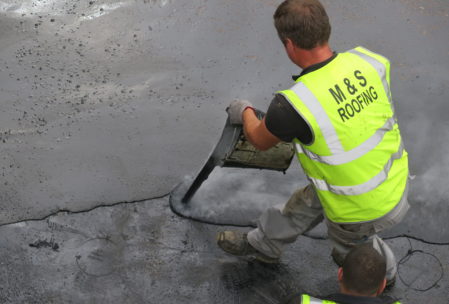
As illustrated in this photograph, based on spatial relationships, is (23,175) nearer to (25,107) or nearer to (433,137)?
(25,107)

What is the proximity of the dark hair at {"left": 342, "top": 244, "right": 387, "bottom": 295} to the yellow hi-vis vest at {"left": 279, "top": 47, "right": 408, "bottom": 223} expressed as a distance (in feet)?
1.29

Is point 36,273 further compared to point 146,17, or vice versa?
point 146,17

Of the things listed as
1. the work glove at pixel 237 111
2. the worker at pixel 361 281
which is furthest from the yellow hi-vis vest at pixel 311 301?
the work glove at pixel 237 111

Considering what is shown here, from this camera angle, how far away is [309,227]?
329cm

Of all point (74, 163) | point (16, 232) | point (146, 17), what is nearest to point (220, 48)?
point (146, 17)

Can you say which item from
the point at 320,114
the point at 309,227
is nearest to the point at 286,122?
the point at 320,114

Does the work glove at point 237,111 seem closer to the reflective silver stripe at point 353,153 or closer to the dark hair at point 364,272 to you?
the reflective silver stripe at point 353,153

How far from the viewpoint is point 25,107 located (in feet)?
13.9

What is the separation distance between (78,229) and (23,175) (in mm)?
617

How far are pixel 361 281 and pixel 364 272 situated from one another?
4cm

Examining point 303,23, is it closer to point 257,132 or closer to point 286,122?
point 286,122

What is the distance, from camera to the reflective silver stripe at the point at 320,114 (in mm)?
2475

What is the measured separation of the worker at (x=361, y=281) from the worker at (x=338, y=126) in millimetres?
398

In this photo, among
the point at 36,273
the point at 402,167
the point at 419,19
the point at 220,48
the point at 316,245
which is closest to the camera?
the point at 402,167
